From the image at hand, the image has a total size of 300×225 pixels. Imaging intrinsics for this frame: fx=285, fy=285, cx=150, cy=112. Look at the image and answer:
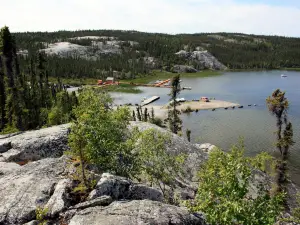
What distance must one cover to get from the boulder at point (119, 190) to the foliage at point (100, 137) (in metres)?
2.27

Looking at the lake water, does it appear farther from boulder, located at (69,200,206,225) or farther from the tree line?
boulder, located at (69,200,206,225)

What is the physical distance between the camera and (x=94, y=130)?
2522 centimetres

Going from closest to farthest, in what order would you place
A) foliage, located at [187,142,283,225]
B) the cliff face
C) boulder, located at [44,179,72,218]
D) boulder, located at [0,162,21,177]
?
foliage, located at [187,142,283,225] < the cliff face < boulder, located at [44,179,72,218] < boulder, located at [0,162,21,177]

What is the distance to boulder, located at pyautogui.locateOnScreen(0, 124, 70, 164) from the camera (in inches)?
1464

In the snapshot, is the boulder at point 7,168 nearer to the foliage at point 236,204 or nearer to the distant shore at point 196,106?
the foliage at point 236,204

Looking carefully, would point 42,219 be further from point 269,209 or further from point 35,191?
point 269,209

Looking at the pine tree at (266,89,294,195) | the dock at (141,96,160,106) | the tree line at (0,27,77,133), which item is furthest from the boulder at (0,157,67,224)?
the dock at (141,96,160,106)

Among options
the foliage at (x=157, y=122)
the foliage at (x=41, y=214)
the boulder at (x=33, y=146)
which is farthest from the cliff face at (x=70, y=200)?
the foliage at (x=157, y=122)

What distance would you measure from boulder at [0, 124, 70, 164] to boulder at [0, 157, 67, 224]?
839cm

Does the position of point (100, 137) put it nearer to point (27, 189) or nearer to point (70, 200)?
point (70, 200)

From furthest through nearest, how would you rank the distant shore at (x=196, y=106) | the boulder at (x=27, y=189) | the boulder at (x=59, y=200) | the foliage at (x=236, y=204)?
the distant shore at (x=196, y=106) < the boulder at (x=27, y=189) < the boulder at (x=59, y=200) < the foliage at (x=236, y=204)

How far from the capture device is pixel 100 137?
25484mm

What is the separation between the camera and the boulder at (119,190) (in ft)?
76.7

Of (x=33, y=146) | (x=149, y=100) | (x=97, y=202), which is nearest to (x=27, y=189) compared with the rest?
(x=97, y=202)
